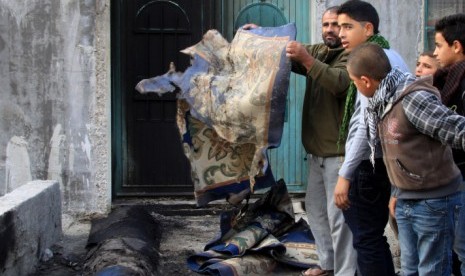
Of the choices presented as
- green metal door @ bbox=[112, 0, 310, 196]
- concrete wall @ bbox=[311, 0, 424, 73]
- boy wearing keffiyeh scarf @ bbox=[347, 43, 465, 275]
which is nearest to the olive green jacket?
boy wearing keffiyeh scarf @ bbox=[347, 43, 465, 275]

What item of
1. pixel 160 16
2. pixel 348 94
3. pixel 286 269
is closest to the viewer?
pixel 348 94

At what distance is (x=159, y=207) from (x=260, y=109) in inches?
109

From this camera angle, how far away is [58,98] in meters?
7.36

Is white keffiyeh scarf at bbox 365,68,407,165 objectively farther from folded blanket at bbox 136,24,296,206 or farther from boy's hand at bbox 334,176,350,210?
folded blanket at bbox 136,24,296,206

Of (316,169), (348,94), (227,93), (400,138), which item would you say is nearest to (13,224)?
(227,93)

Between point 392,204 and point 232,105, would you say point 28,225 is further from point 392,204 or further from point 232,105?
point 392,204

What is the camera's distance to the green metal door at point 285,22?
7688 millimetres

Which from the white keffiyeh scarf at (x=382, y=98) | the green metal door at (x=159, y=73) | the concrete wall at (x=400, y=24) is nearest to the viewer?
the white keffiyeh scarf at (x=382, y=98)

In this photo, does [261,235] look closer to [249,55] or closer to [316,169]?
[316,169]

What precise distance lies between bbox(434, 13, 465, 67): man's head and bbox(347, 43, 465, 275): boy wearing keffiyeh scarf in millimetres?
738

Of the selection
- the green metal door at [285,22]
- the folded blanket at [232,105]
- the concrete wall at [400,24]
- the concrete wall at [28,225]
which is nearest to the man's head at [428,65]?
the folded blanket at [232,105]

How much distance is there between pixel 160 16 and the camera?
7656 millimetres

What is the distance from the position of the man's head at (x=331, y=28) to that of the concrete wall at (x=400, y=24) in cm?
228

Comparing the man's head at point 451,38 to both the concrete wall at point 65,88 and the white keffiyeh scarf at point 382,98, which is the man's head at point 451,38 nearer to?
the white keffiyeh scarf at point 382,98
